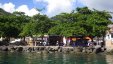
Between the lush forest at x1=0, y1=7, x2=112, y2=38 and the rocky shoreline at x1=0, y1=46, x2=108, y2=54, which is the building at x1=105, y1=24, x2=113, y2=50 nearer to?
the lush forest at x1=0, y1=7, x2=112, y2=38

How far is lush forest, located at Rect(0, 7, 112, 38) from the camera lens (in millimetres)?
77562

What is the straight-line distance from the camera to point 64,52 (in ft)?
232

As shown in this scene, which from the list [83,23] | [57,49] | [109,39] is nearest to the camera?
[57,49]

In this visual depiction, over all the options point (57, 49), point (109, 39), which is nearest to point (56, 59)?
point (57, 49)

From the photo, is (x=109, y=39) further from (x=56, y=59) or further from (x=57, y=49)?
(x=56, y=59)

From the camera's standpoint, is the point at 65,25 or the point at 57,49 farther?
the point at 65,25

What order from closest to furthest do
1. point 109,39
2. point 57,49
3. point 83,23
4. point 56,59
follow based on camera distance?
point 56,59 < point 57,49 < point 109,39 < point 83,23

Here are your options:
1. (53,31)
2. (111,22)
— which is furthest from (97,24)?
(53,31)

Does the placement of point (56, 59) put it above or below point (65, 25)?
A: below

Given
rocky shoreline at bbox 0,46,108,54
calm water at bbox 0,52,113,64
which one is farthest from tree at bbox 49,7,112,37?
calm water at bbox 0,52,113,64

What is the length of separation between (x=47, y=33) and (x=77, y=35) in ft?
32.3

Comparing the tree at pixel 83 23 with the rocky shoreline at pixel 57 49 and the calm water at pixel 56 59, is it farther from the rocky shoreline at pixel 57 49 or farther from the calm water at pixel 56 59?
the calm water at pixel 56 59

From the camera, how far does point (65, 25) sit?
79250mm

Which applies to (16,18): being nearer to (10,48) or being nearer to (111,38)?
(10,48)
